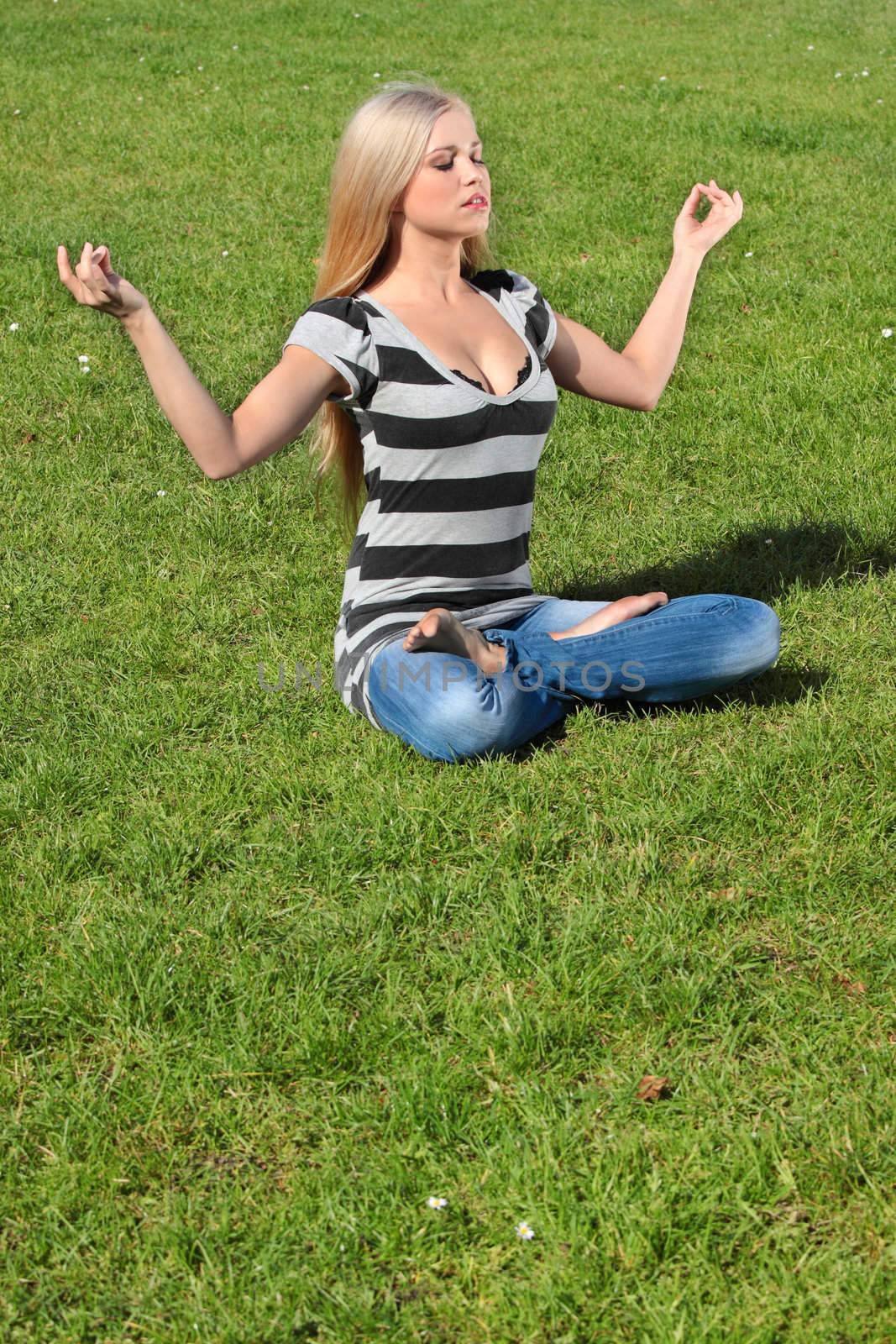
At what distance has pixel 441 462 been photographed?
3.91m

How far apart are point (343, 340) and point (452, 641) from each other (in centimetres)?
88

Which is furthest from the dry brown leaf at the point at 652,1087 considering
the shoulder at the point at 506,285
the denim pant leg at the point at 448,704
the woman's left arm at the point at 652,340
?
the shoulder at the point at 506,285

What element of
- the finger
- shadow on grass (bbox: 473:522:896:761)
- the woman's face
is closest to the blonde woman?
the woman's face

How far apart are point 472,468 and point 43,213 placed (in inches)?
251

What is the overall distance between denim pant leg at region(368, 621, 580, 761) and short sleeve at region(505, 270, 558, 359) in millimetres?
1046

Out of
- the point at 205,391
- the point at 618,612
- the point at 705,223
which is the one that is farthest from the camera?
the point at 705,223

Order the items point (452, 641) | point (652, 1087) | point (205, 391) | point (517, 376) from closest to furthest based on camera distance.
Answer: point (652, 1087) < point (205, 391) < point (452, 641) < point (517, 376)

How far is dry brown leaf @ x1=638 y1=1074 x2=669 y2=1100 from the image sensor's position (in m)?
2.84

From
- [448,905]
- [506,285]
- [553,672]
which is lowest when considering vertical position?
[448,905]

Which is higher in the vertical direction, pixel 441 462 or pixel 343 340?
pixel 343 340

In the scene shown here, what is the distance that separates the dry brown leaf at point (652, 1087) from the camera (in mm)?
2844

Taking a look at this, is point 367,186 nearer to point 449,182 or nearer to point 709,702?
point 449,182

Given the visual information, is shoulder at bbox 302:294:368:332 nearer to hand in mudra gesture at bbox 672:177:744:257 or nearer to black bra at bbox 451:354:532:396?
black bra at bbox 451:354:532:396

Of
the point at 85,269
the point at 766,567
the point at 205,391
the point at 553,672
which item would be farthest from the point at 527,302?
the point at 85,269
